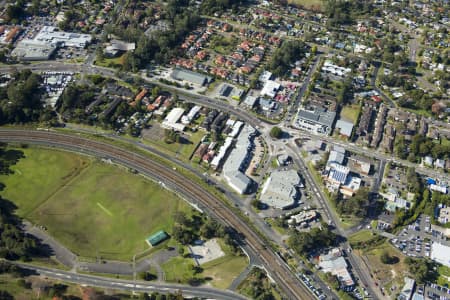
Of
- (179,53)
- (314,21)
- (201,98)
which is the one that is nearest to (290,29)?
(314,21)

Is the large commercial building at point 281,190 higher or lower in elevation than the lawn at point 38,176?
higher

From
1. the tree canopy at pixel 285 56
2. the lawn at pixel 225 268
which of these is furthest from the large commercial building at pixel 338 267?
the tree canopy at pixel 285 56

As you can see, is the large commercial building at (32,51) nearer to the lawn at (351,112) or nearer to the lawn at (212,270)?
the lawn at (212,270)

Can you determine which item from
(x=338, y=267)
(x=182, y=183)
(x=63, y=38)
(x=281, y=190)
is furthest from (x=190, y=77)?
(x=338, y=267)

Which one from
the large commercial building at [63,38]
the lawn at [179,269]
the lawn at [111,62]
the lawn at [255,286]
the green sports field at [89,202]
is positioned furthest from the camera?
the large commercial building at [63,38]

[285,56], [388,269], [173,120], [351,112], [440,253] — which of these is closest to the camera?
[388,269]

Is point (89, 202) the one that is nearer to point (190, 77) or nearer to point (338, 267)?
point (190, 77)

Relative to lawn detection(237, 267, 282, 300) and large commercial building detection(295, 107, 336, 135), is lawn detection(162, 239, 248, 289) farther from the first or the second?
large commercial building detection(295, 107, 336, 135)

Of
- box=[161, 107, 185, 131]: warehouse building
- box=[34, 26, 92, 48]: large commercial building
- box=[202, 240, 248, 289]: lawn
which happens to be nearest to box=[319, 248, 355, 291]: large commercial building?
box=[202, 240, 248, 289]: lawn
